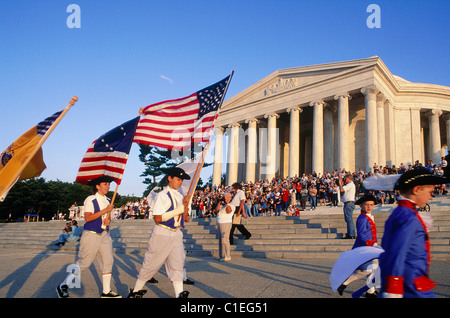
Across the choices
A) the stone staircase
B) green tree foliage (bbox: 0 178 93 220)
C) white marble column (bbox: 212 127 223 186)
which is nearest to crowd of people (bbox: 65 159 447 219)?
the stone staircase

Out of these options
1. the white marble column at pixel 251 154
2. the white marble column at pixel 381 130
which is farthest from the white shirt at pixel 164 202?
the white marble column at pixel 251 154

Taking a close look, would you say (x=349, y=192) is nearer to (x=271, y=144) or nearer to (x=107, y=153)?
(x=107, y=153)

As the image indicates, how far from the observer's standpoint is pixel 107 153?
6.47 m

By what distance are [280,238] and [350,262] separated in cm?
888

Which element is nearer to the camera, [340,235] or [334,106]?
[340,235]

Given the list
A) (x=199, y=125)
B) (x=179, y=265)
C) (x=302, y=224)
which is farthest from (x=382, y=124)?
(x=179, y=265)

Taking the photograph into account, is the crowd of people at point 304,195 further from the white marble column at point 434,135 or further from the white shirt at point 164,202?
the white shirt at point 164,202

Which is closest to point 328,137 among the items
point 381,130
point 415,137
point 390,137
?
point 381,130

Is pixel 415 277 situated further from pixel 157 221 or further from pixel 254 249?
pixel 254 249

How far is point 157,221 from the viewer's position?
4449 mm

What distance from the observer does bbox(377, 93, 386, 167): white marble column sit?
2661 cm

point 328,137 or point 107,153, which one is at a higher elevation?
point 328,137

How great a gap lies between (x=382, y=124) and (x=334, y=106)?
5.79 m

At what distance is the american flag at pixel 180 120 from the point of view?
695 centimetres
